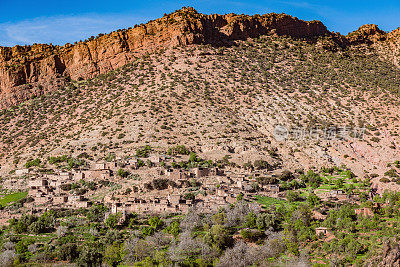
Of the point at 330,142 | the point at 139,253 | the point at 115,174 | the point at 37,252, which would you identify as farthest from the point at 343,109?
the point at 37,252

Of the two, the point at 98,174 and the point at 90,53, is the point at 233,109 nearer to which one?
the point at 98,174

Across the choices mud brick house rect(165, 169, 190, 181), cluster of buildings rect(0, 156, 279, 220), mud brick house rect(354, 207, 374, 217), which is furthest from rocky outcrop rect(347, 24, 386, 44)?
mud brick house rect(165, 169, 190, 181)

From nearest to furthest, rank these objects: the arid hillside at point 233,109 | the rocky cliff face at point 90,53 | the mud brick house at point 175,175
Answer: the mud brick house at point 175,175, the arid hillside at point 233,109, the rocky cliff face at point 90,53

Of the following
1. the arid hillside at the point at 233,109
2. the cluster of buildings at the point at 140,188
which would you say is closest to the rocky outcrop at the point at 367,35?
the arid hillside at the point at 233,109

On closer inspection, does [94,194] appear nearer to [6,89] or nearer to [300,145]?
[300,145]

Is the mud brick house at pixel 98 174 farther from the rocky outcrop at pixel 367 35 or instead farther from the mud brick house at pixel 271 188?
the rocky outcrop at pixel 367 35

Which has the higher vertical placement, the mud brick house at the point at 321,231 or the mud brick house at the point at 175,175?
the mud brick house at the point at 175,175

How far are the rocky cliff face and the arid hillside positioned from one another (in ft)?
7.78

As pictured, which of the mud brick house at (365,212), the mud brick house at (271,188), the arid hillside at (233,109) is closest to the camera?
the mud brick house at (365,212)

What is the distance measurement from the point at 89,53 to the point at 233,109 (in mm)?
30293

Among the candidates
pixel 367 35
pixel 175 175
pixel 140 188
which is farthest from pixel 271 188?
pixel 367 35

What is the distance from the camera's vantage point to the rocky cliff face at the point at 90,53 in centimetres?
6744

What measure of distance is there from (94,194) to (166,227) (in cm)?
922

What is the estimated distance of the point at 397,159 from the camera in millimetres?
46281
